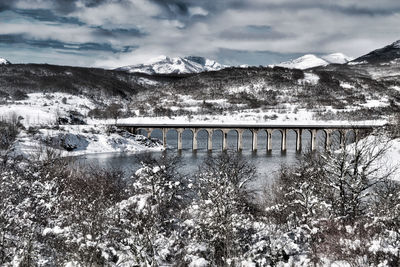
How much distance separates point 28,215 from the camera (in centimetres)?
1345

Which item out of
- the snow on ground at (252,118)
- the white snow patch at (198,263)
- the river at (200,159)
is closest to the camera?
the white snow patch at (198,263)

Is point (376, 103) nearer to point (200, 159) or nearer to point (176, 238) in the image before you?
point (200, 159)

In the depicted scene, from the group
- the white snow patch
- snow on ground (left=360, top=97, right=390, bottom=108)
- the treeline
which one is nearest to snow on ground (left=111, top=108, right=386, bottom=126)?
snow on ground (left=360, top=97, right=390, bottom=108)

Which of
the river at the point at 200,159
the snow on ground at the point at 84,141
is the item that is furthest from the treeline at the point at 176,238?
the snow on ground at the point at 84,141

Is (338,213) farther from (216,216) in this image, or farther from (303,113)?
(303,113)

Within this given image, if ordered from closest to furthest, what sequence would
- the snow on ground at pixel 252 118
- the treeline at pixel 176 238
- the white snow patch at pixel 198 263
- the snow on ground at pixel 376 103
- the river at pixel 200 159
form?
the treeline at pixel 176 238 → the white snow patch at pixel 198 263 → the river at pixel 200 159 → the snow on ground at pixel 252 118 → the snow on ground at pixel 376 103

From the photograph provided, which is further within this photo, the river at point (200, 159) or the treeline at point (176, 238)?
the river at point (200, 159)

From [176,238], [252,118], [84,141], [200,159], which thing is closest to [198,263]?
[176,238]

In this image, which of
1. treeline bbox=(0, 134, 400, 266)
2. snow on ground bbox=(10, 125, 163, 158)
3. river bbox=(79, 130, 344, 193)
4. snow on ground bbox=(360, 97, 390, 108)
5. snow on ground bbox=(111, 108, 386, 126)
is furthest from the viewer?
snow on ground bbox=(360, 97, 390, 108)

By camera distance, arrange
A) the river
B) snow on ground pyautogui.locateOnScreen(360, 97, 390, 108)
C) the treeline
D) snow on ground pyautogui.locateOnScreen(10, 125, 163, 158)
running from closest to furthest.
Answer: the treeline → the river → snow on ground pyautogui.locateOnScreen(10, 125, 163, 158) → snow on ground pyautogui.locateOnScreen(360, 97, 390, 108)

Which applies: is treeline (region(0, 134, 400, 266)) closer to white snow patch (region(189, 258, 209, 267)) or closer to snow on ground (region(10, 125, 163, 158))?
white snow patch (region(189, 258, 209, 267))

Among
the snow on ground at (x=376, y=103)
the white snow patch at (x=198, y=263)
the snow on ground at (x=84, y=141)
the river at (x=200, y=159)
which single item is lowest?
the river at (x=200, y=159)

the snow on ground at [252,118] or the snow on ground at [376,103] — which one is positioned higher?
the snow on ground at [376,103]

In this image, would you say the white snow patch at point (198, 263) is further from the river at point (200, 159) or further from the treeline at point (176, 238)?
the river at point (200, 159)
